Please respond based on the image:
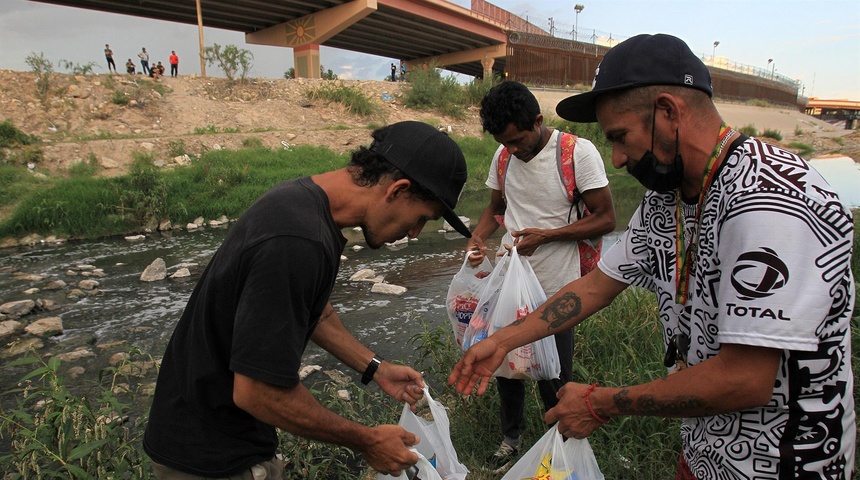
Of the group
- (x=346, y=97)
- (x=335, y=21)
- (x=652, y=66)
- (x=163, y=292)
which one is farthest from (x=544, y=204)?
(x=335, y=21)

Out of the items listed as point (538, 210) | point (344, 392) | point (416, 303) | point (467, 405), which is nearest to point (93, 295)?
point (416, 303)

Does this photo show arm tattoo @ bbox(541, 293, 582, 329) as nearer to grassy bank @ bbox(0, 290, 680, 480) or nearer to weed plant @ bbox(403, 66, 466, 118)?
grassy bank @ bbox(0, 290, 680, 480)

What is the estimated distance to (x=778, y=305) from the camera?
1.18 metres

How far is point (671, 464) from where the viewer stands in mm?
2805

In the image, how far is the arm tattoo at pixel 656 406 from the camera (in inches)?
54.4

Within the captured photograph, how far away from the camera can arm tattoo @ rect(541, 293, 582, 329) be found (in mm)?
2092

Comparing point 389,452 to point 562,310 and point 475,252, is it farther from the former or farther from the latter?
point 475,252

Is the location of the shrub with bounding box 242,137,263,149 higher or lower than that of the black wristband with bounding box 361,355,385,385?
higher

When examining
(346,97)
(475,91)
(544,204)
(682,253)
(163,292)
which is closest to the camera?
(682,253)

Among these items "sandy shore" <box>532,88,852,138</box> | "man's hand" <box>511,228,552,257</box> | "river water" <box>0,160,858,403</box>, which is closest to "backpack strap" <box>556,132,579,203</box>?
"man's hand" <box>511,228,552,257</box>

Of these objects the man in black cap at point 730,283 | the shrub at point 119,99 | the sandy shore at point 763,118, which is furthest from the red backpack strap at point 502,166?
the sandy shore at point 763,118

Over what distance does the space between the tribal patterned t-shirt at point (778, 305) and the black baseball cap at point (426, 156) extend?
72 centimetres

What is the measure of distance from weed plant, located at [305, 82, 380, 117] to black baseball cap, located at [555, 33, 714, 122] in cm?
1906

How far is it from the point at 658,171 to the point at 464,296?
1.81m
